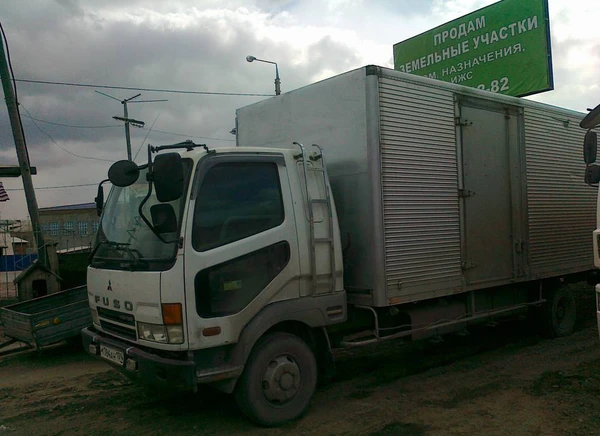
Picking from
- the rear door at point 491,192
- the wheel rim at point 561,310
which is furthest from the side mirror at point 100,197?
the wheel rim at point 561,310

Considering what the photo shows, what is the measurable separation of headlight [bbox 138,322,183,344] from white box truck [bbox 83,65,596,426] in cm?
1

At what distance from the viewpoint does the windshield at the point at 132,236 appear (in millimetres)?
4371

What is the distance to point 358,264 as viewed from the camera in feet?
18.0

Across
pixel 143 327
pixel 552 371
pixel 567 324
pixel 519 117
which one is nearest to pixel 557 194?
pixel 519 117

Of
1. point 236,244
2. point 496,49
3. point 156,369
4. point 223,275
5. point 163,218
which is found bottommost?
point 156,369

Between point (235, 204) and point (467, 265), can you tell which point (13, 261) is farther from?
point (467, 265)

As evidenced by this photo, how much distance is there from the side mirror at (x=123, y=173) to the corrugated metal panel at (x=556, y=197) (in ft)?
17.0

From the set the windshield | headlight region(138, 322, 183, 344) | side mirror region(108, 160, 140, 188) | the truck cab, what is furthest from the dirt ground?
side mirror region(108, 160, 140, 188)

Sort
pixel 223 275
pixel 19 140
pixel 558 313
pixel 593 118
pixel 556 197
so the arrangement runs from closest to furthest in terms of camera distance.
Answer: pixel 223 275, pixel 593 118, pixel 556 197, pixel 558 313, pixel 19 140

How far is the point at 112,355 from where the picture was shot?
4.76 meters

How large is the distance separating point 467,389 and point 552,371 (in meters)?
1.23

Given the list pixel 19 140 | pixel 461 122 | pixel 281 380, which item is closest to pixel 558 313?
pixel 461 122

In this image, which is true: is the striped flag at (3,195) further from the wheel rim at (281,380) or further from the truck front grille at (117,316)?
the wheel rim at (281,380)

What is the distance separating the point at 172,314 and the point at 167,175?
108 cm
